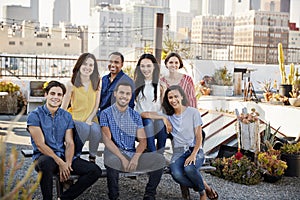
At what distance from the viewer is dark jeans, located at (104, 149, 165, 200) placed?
3754 millimetres

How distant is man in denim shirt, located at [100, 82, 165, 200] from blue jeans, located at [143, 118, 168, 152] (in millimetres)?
84

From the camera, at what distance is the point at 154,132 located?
414cm

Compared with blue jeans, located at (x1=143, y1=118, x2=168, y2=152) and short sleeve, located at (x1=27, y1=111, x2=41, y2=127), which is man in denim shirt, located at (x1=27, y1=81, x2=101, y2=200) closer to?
short sleeve, located at (x1=27, y1=111, x2=41, y2=127)

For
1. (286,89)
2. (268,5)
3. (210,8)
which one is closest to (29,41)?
(268,5)

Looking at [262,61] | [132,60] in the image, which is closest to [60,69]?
[262,61]

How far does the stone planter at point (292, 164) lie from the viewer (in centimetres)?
505

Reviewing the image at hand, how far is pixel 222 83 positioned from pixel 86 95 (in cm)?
757

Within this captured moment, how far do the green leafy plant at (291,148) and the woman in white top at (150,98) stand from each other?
158 centimetres

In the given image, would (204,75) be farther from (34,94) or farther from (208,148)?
(208,148)

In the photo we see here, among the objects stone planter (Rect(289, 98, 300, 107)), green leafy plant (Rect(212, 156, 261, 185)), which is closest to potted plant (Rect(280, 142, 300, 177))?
green leafy plant (Rect(212, 156, 261, 185))

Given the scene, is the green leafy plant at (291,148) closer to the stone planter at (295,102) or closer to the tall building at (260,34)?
the stone planter at (295,102)

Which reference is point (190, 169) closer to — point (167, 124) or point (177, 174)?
point (177, 174)

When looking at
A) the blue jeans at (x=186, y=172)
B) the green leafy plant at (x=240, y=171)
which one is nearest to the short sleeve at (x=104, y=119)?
the blue jeans at (x=186, y=172)

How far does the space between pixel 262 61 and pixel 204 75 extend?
6224 millimetres
